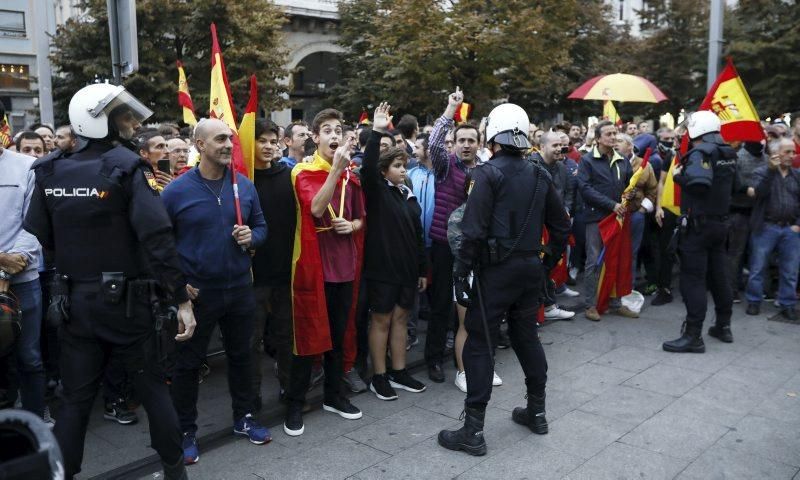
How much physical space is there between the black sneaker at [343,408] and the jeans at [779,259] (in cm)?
535

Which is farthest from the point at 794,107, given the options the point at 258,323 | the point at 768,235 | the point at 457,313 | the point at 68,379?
the point at 68,379

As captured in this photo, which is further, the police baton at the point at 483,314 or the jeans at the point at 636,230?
the jeans at the point at 636,230

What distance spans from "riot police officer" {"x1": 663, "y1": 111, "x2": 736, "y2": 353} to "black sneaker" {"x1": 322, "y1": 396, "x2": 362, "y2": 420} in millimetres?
3237

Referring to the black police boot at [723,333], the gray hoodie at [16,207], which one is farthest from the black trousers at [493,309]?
the black police boot at [723,333]

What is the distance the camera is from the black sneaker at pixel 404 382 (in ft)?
18.4

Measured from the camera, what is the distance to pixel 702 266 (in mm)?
6613

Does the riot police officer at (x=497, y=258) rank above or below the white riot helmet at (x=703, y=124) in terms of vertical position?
below

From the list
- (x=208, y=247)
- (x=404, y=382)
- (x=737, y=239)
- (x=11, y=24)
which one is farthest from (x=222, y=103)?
(x=11, y=24)

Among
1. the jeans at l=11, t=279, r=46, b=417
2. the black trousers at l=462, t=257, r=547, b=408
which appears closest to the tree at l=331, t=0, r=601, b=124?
the black trousers at l=462, t=257, r=547, b=408

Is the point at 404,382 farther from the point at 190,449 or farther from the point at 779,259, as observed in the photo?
the point at 779,259

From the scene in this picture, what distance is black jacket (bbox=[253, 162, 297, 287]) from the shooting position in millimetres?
4895

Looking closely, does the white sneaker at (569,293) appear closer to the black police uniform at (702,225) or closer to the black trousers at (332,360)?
the black police uniform at (702,225)

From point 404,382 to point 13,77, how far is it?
3187cm

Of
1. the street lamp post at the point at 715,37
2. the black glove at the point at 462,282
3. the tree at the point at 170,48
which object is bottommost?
the black glove at the point at 462,282
